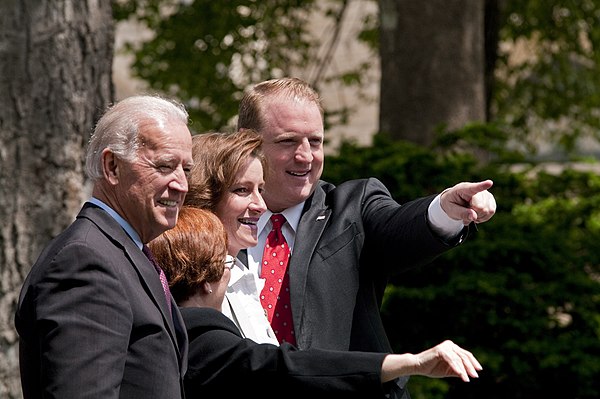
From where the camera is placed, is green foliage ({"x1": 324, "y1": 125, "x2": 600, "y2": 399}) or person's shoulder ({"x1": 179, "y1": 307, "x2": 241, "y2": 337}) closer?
person's shoulder ({"x1": 179, "y1": 307, "x2": 241, "y2": 337})

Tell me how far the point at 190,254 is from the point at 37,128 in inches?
98.2

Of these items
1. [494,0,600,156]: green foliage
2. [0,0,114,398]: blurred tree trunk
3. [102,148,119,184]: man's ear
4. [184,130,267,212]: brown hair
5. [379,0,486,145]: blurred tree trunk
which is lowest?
[494,0,600,156]: green foliage

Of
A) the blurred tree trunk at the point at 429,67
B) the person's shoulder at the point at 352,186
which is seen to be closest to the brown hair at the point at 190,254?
the person's shoulder at the point at 352,186

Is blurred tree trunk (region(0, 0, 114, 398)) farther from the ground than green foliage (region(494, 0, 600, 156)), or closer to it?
farther from the ground

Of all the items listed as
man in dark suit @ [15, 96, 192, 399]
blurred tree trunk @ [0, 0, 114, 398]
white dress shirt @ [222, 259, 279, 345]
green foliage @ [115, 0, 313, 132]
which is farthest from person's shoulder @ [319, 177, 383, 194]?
green foliage @ [115, 0, 313, 132]

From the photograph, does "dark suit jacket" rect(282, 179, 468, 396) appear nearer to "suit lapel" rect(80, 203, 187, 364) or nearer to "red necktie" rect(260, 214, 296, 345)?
"red necktie" rect(260, 214, 296, 345)

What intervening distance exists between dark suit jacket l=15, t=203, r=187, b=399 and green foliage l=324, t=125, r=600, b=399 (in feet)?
14.3

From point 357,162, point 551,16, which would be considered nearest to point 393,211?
point 357,162

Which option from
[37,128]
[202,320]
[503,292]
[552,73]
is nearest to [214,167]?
[202,320]

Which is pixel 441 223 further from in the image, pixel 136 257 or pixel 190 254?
pixel 136 257

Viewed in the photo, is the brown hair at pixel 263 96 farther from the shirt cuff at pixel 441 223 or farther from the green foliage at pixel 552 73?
the green foliage at pixel 552 73

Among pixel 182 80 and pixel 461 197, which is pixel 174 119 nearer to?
pixel 461 197

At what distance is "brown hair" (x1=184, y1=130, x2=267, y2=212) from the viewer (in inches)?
141

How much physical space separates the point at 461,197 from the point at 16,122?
2.73m
